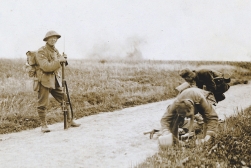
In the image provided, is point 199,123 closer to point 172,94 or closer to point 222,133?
point 222,133

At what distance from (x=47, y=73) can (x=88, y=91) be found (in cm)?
494

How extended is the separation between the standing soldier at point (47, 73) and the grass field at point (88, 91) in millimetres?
884

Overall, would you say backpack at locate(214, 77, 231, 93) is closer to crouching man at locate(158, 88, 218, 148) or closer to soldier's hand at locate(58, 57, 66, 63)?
crouching man at locate(158, 88, 218, 148)

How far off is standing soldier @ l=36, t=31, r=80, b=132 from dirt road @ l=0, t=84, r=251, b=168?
1.52ft

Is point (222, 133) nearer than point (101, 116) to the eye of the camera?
Yes

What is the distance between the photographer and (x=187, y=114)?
17.4 feet

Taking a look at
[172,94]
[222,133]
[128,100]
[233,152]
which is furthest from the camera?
[172,94]

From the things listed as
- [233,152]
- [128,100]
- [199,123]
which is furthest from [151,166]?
[128,100]

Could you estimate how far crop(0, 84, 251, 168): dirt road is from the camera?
198 inches

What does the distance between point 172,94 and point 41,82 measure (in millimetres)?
7451

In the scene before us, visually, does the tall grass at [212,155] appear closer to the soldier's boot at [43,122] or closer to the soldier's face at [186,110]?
the soldier's face at [186,110]

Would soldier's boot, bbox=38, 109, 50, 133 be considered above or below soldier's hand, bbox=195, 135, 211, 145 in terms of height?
below

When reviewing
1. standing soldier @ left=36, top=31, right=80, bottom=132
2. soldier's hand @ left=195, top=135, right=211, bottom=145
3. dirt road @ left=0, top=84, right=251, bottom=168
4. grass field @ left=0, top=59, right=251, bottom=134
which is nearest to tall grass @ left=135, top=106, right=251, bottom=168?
soldier's hand @ left=195, top=135, right=211, bottom=145

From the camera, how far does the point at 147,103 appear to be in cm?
1189
